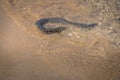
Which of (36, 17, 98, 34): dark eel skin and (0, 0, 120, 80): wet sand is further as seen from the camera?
(36, 17, 98, 34): dark eel skin

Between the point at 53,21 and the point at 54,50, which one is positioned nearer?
the point at 54,50

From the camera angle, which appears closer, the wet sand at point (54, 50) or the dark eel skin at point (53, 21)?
the wet sand at point (54, 50)

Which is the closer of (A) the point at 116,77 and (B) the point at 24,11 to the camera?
(A) the point at 116,77

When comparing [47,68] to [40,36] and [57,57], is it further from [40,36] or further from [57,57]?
[40,36]

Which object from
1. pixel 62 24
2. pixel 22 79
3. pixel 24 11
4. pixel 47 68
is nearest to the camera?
pixel 22 79

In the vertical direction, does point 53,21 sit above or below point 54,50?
above

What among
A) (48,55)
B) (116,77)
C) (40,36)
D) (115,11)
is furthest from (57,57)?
(115,11)

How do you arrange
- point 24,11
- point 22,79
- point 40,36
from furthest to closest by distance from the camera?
point 24,11 → point 40,36 → point 22,79
